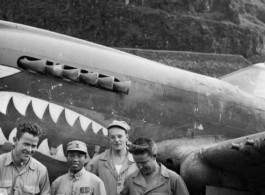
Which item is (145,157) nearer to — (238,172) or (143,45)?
(238,172)

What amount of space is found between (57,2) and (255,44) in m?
19.4

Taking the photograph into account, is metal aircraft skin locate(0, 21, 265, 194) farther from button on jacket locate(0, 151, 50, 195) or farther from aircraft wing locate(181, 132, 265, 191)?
button on jacket locate(0, 151, 50, 195)

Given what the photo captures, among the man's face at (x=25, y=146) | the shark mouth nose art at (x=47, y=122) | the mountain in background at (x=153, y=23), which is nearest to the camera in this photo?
the man's face at (x=25, y=146)

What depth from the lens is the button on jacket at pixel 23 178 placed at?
13.4 feet

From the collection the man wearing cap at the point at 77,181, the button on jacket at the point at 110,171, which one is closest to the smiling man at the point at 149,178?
the man wearing cap at the point at 77,181

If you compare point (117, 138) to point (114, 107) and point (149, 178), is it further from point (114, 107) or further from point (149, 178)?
point (114, 107)

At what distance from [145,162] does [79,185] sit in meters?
0.60

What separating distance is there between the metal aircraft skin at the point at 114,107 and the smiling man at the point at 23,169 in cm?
107

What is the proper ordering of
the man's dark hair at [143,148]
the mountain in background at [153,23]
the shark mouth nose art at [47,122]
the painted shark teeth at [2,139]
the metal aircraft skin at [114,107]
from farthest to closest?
the mountain in background at [153,23] < the metal aircraft skin at [114,107] < the shark mouth nose art at [47,122] < the painted shark teeth at [2,139] < the man's dark hair at [143,148]

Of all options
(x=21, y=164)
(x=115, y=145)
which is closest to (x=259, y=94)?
(x=115, y=145)

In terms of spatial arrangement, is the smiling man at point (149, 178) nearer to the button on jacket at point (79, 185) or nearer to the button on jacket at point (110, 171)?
the button on jacket at point (79, 185)

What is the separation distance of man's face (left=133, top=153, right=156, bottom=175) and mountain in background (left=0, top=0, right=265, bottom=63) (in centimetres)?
3948

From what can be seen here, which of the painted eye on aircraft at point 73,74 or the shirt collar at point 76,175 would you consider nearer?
the shirt collar at point 76,175

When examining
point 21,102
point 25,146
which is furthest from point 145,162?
point 21,102
